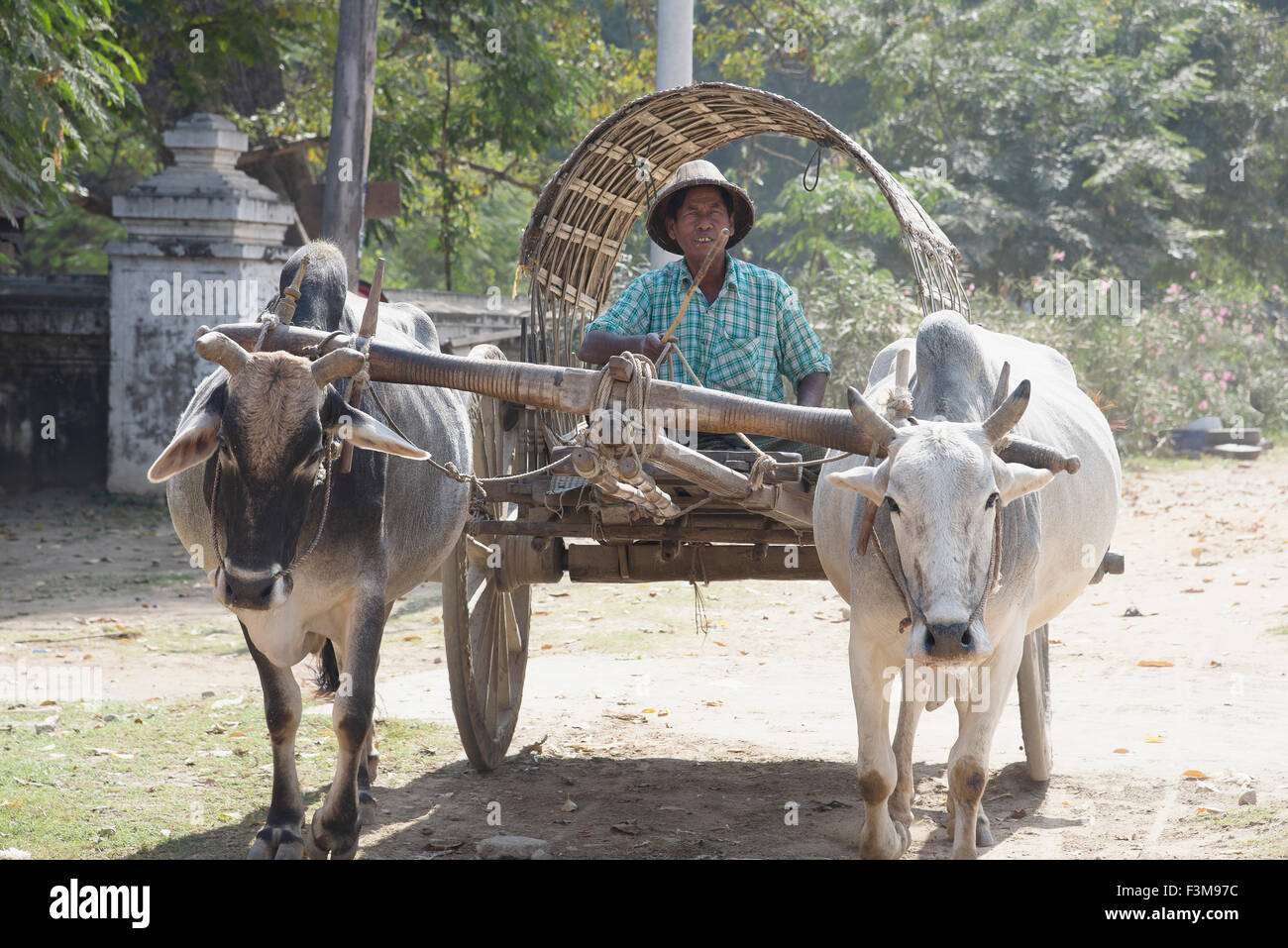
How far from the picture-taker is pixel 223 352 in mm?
3381

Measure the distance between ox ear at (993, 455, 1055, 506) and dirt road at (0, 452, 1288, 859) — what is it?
1.47 metres

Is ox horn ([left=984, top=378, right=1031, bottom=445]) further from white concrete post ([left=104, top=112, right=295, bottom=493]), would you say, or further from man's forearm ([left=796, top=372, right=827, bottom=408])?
white concrete post ([left=104, top=112, right=295, bottom=493])

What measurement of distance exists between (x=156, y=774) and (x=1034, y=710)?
3.16 m

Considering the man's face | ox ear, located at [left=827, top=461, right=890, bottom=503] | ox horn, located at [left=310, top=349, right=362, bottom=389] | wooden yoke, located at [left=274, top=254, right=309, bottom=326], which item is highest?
the man's face

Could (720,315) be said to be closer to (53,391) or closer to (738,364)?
(738,364)

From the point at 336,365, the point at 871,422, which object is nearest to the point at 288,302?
the point at 336,365

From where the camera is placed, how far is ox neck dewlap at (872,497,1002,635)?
3156mm
